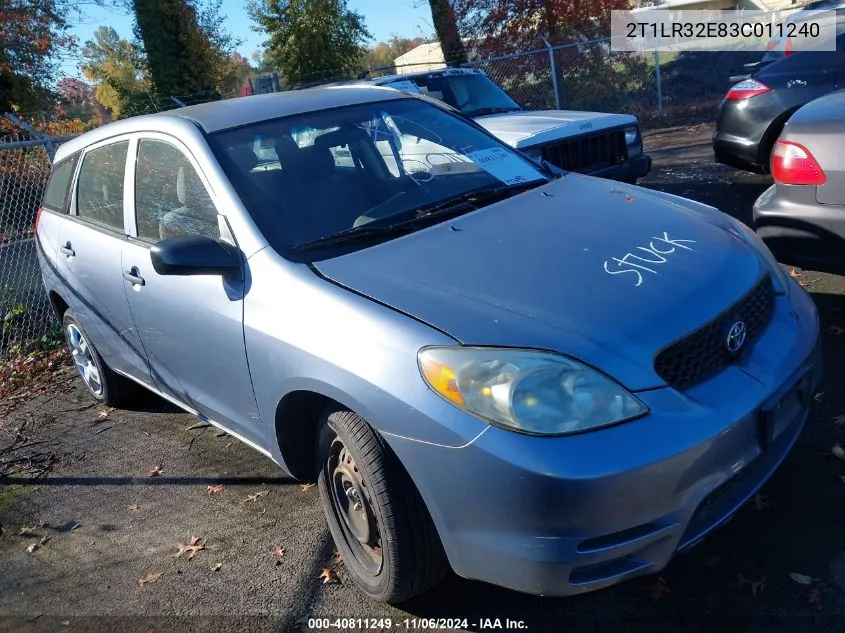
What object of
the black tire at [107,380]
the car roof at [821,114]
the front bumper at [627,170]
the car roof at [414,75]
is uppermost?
the car roof at [414,75]

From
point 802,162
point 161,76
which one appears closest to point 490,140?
point 802,162

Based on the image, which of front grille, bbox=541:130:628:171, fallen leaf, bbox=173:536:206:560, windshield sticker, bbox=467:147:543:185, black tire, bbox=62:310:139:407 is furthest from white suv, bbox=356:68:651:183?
fallen leaf, bbox=173:536:206:560

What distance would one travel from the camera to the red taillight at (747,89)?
24.9 feet

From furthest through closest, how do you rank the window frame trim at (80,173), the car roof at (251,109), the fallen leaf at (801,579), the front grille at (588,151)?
the front grille at (588,151) < the window frame trim at (80,173) < the car roof at (251,109) < the fallen leaf at (801,579)

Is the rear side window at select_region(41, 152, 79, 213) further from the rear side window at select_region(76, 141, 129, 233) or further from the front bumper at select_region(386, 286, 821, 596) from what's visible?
the front bumper at select_region(386, 286, 821, 596)

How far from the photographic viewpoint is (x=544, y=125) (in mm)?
7078

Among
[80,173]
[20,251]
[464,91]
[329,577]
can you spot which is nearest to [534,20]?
[464,91]

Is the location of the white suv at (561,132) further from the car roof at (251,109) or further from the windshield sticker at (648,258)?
the windshield sticker at (648,258)

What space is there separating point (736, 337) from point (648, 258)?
17.3 inches

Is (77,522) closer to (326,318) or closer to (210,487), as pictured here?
(210,487)

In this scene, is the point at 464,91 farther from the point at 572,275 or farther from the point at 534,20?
the point at 534,20

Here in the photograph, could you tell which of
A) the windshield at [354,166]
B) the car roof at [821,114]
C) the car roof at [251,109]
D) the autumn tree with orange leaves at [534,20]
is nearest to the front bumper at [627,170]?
the car roof at [821,114]

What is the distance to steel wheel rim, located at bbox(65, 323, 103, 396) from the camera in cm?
520

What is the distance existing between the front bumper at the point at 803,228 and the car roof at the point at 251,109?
2.27m
